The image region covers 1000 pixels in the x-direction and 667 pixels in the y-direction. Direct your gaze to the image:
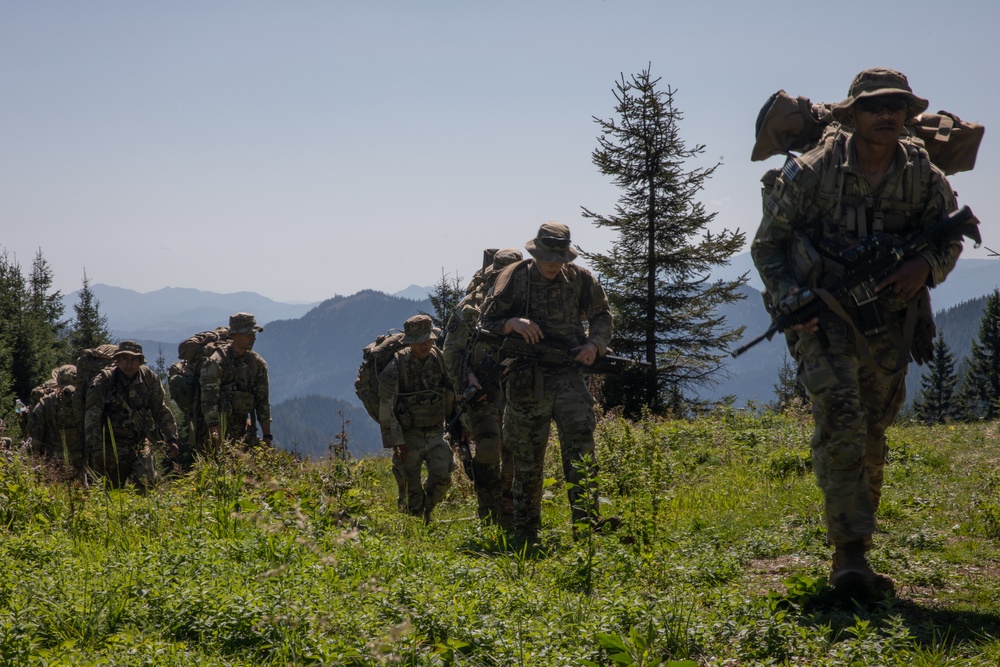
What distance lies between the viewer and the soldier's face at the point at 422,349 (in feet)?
29.7

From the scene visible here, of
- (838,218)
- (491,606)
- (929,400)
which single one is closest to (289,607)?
(491,606)

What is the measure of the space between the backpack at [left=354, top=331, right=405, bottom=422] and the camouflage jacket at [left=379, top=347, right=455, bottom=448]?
24 cm

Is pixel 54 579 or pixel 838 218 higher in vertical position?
pixel 838 218

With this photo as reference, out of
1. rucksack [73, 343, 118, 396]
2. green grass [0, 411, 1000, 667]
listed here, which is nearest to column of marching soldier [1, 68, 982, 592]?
green grass [0, 411, 1000, 667]

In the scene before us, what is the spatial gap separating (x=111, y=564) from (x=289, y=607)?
5.32ft

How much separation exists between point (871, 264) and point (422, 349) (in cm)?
526

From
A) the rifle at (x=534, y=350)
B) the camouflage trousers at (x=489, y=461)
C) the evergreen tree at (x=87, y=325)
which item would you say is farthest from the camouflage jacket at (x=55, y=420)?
the evergreen tree at (x=87, y=325)

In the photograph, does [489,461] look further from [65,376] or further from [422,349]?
[65,376]

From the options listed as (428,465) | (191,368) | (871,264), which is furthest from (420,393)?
(191,368)

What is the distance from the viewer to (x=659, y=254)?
27.0m

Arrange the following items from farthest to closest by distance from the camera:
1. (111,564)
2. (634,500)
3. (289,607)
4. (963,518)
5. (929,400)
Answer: (929,400)
(963,518)
(634,500)
(111,564)
(289,607)

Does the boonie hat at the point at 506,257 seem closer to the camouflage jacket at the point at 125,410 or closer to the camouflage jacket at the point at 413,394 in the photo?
the camouflage jacket at the point at 413,394

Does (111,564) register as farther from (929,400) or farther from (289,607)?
(929,400)

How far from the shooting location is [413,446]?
9109 millimetres
